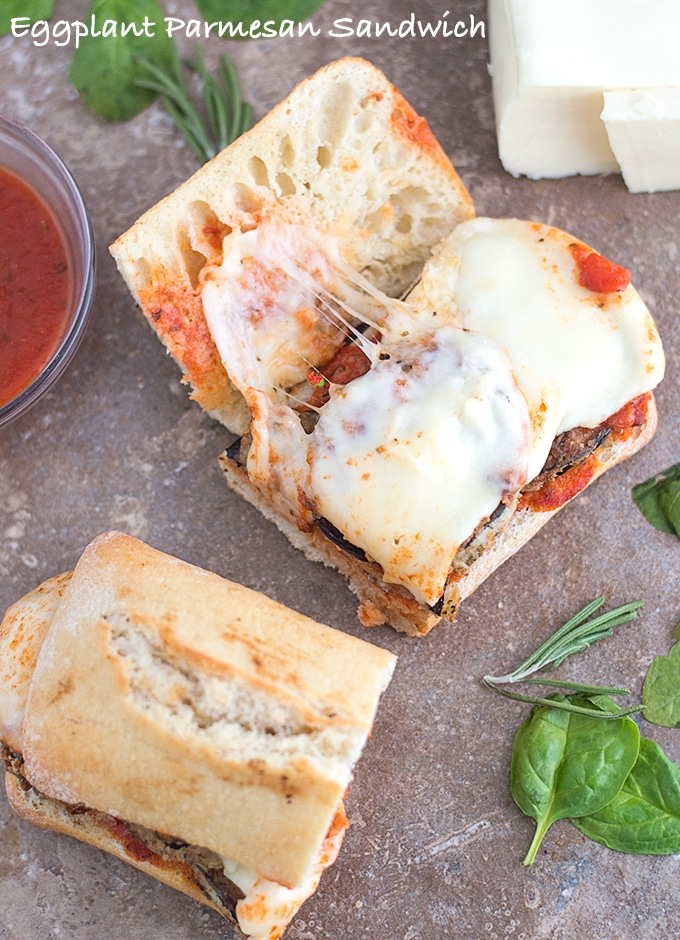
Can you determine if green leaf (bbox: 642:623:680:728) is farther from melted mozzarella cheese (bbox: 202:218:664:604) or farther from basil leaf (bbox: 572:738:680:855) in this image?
melted mozzarella cheese (bbox: 202:218:664:604)

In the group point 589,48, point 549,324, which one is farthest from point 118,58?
point 549,324

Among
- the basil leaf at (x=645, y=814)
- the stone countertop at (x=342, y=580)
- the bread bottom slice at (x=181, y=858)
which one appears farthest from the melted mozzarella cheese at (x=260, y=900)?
the basil leaf at (x=645, y=814)

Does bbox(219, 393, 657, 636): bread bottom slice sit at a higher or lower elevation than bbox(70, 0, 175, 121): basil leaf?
lower

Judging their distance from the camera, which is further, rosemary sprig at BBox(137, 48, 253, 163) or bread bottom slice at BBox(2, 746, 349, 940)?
rosemary sprig at BBox(137, 48, 253, 163)

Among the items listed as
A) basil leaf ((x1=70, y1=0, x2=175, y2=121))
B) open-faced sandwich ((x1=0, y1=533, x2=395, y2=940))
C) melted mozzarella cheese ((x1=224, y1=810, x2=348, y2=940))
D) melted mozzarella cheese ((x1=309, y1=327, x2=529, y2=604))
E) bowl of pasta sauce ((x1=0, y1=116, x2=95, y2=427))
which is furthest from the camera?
basil leaf ((x1=70, y1=0, x2=175, y2=121))

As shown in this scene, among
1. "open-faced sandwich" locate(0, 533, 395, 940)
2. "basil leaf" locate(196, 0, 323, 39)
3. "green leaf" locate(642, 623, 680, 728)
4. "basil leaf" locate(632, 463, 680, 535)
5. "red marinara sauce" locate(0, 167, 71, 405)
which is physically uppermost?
"basil leaf" locate(196, 0, 323, 39)

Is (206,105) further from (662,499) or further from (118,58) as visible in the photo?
(662,499)

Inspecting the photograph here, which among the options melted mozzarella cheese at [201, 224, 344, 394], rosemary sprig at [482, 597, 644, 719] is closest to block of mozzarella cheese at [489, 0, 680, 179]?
melted mozzarella cheese at [201, 224, 344, 394]
